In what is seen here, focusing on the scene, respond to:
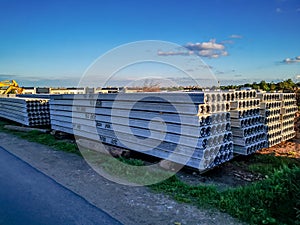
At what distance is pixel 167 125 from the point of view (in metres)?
5.09

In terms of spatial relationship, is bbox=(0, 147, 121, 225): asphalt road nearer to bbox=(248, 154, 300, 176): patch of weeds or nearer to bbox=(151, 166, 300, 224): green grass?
bbox=(151, 166, 300, 224): green grass

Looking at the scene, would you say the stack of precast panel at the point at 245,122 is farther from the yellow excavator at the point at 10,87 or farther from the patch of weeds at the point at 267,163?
the yellow excavator at the point at 10,87

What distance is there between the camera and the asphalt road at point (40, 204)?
3172 millimetres

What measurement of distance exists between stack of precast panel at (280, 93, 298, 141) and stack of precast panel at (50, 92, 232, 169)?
3.40m

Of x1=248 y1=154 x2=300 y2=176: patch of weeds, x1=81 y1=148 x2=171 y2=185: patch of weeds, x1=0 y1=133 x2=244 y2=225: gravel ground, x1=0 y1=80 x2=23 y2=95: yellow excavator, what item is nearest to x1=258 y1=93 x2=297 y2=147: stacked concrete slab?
x1=248 y1=154 x2=300 y2=176: patch of weeds

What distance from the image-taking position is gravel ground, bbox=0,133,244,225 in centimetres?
315

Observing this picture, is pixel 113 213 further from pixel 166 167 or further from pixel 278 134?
pixel 278 134

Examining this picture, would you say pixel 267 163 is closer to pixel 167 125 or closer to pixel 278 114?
pixel 278 114

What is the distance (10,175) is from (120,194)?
2489mm

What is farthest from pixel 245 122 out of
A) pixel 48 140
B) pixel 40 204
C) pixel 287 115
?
pixel 48 140

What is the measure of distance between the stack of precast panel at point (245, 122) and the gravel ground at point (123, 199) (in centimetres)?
264

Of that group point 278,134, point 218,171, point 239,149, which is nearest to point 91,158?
point 218,171

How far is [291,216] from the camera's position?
122 inches

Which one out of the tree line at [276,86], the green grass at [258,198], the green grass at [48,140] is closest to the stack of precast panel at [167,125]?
the green grass at [48,140]
